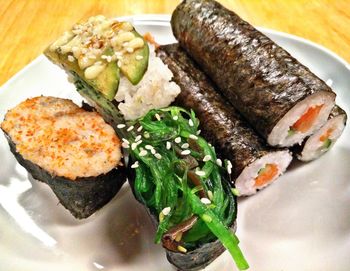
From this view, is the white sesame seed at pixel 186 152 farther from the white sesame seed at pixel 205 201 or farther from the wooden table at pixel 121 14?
the wooden table at pixel 121 14

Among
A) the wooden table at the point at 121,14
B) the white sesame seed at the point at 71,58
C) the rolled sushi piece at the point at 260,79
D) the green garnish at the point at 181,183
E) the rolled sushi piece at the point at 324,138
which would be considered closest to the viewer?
the green garnish at the point at 181,183

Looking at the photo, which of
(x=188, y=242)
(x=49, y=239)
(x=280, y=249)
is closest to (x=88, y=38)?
(x=49, y=239)

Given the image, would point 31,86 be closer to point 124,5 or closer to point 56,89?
point 56,89

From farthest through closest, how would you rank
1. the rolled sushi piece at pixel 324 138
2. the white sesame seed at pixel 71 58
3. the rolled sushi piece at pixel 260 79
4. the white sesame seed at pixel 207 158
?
the white sesame seed at pixel 71 58 → the rolled sushi piece at pixel 324 138 → the rolled sushi piece at pixel 260 79 → the white sesame seed at pixel 207 158

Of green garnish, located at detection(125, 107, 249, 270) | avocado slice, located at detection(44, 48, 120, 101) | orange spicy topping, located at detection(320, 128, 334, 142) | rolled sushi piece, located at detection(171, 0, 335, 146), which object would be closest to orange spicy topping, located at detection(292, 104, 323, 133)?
rolled sushi piece, located at detection(171, 0, 335, 146)

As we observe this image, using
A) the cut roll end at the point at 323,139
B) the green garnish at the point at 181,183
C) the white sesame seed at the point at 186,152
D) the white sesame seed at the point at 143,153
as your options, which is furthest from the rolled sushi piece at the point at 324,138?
the white sesame seed at the point at 143,153
